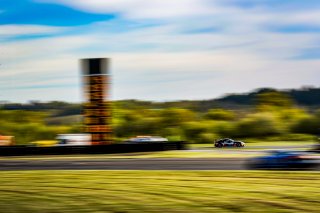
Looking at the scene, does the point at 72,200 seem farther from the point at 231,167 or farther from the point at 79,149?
the point at 79,149

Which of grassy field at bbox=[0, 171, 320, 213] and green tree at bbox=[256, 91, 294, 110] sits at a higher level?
green tree at bbox=[256, 91, 294, 110]

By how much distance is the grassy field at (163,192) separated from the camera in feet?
39.4

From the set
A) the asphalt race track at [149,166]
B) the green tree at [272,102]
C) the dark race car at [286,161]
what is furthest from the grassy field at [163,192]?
the green tree at [272,102]

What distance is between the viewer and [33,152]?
3822 centimetres

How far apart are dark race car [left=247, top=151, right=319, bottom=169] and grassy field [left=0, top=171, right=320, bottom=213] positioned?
4.68 ft

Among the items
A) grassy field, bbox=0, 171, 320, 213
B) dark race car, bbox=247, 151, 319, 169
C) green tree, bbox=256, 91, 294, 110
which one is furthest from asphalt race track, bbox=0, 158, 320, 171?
green tree, bbox=256, 91, 294, 110

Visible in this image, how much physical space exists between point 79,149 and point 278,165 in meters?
20.2

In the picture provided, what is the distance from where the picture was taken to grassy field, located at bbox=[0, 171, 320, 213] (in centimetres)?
1202

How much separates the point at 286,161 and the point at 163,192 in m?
8.70

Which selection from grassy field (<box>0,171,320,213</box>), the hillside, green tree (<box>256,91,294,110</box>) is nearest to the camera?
grassy field (<box>0,171,320,213</box>)

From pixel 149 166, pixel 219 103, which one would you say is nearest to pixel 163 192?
pixel 149 166

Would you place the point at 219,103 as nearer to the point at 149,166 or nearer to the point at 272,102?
the point at 272,102

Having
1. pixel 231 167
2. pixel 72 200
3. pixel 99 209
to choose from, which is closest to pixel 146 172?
pixel 231 167

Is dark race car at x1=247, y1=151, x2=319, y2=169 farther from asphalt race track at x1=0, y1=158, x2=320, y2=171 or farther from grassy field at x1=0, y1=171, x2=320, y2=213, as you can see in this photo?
grassy field at x1=0, y1=171, x2=320, y2=213
